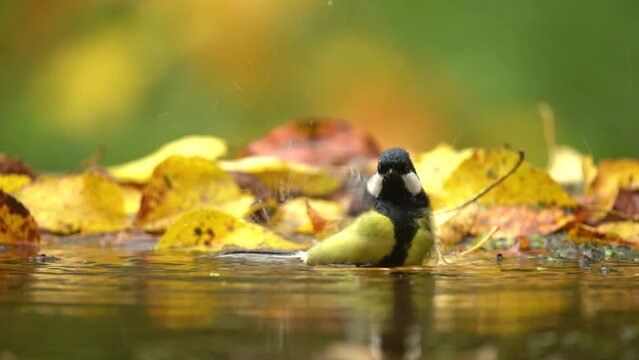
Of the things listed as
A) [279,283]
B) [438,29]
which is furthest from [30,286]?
[438,29]

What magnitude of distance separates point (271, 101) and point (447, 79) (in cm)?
86

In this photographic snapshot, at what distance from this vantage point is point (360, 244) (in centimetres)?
307

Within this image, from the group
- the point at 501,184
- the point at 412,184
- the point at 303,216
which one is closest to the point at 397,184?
the point at 412,184

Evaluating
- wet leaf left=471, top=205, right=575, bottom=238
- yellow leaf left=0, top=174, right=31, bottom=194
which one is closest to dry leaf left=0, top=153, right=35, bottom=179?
yellow leaf left=0, top=174, right=31, bottom=194

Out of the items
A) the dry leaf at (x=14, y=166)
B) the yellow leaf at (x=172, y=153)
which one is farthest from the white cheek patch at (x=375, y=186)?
the dry leaf at (x=14, y=166)

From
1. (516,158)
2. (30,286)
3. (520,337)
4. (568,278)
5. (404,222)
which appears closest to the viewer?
(520,337)

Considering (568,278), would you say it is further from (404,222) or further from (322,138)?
(322,138)

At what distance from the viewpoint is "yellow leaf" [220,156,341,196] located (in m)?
4.73

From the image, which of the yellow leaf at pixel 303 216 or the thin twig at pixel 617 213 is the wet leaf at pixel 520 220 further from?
the yellow leaf at pixel 303 216

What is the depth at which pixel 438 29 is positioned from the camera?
6.14 metres

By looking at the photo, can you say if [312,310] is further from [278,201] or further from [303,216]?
[278,201]

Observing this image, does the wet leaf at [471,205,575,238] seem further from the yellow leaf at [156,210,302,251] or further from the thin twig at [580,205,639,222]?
the yellow leaf at [156,210,302,251]

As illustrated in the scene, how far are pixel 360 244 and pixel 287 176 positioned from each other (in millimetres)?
1769

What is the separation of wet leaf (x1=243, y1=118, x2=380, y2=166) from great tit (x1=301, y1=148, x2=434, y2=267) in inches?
82.1
